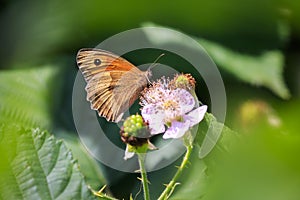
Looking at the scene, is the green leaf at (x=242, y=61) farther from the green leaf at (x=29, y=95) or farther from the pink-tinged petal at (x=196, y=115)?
the pink-tinged petal at (x=196, y=115)

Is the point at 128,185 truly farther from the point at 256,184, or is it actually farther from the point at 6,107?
the point at 256,184

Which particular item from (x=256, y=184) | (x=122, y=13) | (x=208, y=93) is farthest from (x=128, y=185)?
(x=256, y=184)

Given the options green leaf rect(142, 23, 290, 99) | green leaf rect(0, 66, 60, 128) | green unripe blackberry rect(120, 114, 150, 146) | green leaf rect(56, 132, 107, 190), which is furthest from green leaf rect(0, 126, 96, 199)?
green leaf rect(142, 23, 290, 99)

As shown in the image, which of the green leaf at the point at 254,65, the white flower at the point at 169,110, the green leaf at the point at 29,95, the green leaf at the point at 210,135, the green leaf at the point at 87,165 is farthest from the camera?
the green leaf at the point at 254,65

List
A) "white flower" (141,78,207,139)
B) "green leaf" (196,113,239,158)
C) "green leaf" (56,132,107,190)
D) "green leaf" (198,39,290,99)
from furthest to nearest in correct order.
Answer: "green leaf" (198,39,290,99) → "green leaf" (56,132,107,190) → "white flower" (141,78,207,139) → "green leaf" (196,113,239,158)

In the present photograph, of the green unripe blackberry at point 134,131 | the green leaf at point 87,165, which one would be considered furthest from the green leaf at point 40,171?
the green leaf at point 87,165

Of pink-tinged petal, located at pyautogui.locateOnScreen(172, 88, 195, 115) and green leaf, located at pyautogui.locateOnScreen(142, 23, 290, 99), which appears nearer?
pink-tinged petal, located at pyautogui.locateOnScreen(172, 88, 195, 115)

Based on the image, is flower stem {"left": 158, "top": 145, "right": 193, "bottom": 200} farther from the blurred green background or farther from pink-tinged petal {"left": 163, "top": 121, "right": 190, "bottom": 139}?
the blurred green background
